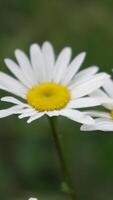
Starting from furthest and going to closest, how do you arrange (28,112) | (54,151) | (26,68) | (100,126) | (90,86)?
(54,151), (26,68), (90,86), (28,112), (100,126)

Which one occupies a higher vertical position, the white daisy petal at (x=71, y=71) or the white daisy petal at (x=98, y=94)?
the white daisy petal at (x=71, y=71)

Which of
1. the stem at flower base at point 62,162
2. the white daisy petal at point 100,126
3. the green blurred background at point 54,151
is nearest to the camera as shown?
the white daisy petal at point 100,126

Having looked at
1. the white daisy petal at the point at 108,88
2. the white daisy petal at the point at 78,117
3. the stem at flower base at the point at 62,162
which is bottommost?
the stem at flower base at the point at 62,162

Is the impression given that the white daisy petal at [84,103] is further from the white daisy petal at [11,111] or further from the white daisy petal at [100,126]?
the white daisy petal at [11,111]

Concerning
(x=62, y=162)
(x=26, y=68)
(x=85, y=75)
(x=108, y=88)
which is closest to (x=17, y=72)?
(x=26, y=68)

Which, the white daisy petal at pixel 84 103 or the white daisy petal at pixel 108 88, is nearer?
the white daisy petal at pixel 84 103

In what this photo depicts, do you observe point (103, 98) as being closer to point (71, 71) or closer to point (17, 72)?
point (71, 71)

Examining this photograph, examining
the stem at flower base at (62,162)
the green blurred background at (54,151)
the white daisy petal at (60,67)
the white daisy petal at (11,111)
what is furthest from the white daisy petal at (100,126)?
the green blurred background at (54,151)

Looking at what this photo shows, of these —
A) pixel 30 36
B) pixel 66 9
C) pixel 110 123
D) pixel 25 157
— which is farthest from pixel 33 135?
pixel 110 123
